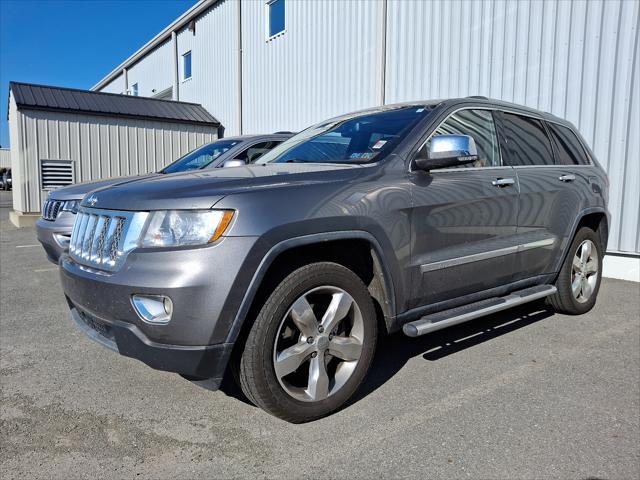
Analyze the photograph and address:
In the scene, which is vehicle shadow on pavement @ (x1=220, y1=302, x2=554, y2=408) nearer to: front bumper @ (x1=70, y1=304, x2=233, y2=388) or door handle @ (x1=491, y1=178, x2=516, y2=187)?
front bumper @ (x1=70, y1=304, x2=233, y2=388)

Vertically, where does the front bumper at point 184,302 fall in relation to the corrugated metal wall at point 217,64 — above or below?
below

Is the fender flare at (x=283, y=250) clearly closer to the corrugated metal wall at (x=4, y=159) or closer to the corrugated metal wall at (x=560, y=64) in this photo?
the corrugated metal wall at (x=560, y=64)

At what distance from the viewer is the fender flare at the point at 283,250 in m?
2.44

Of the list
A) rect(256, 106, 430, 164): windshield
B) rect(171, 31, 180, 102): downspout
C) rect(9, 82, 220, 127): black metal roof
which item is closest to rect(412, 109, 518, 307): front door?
rect(256, 106, 430, 164): windshield

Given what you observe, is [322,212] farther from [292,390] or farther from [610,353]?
[610,353]

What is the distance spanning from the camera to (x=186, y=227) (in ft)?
8.01

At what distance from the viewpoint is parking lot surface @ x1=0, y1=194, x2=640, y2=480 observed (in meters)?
2.38

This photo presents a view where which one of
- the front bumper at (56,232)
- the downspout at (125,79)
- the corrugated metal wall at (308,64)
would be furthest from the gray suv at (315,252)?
the downspout at (125,79)

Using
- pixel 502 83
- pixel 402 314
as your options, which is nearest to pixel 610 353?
pixel 402 314

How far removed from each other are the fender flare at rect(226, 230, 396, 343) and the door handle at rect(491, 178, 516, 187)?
1.26m

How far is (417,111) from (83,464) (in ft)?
9.70

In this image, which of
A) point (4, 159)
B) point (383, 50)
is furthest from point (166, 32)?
point (4, 159)

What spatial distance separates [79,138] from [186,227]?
12.7 metres

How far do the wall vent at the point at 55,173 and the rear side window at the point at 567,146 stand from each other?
40.3 ft
